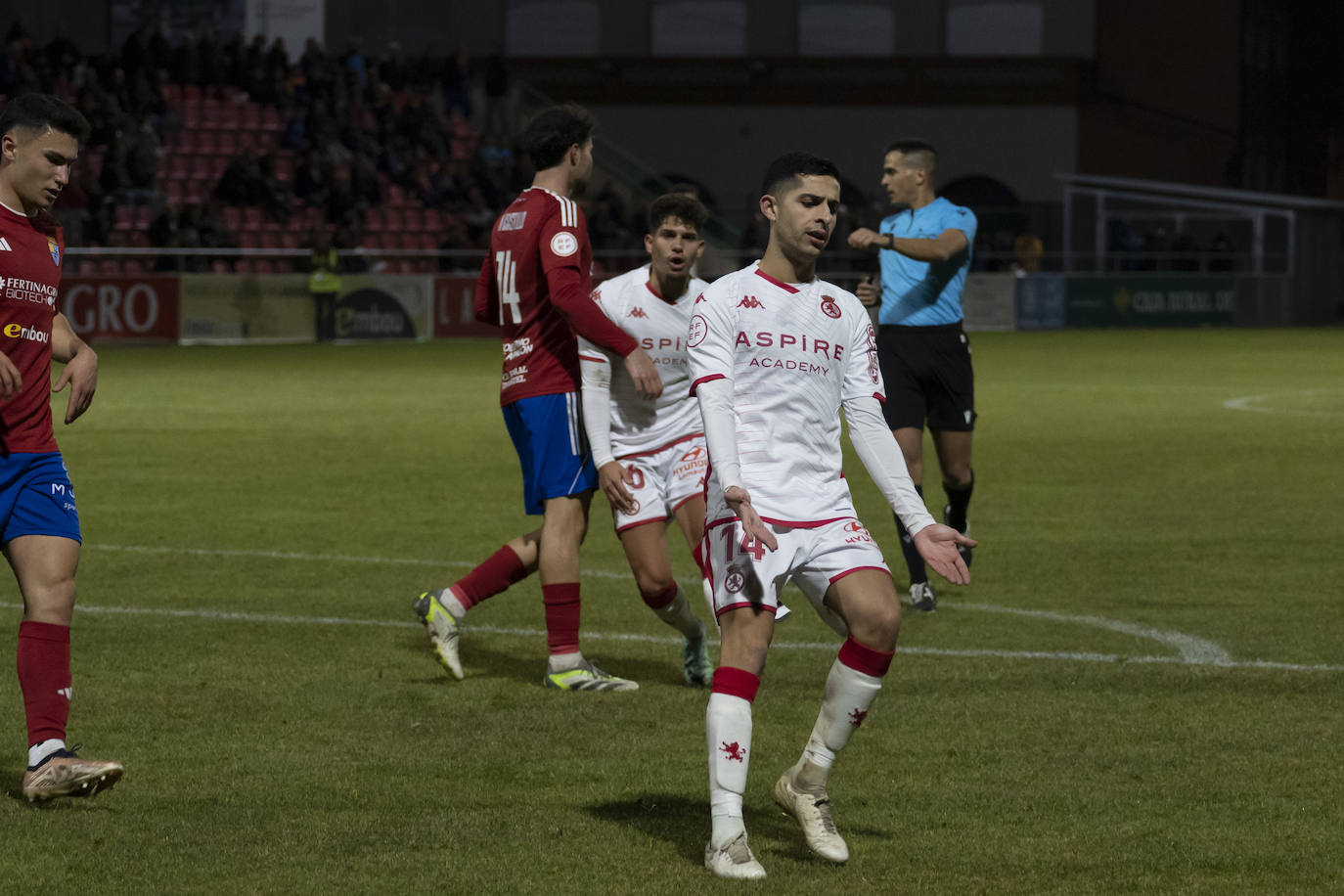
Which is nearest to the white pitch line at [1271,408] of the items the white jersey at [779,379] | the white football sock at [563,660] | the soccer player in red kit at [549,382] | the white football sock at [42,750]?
the soccer player in red kit at [549,382]

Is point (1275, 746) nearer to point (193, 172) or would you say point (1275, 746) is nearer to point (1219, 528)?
point (1219, 528)

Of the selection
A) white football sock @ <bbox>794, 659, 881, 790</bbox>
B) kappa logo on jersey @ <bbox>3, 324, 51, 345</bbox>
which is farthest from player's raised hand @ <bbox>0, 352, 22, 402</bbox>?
white football sock @ <bbox>794, 659, 881, 790</bbox>

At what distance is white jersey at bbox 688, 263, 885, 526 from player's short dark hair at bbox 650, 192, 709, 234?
81.9 inches

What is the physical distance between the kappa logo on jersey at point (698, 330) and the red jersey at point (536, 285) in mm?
1960

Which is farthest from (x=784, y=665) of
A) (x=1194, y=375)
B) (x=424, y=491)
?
(x=1194, y=375)

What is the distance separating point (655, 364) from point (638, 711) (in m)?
1.38

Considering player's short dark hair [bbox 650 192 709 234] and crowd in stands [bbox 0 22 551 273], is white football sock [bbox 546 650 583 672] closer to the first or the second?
player's short dark hair [bbox 650 192 709 234]

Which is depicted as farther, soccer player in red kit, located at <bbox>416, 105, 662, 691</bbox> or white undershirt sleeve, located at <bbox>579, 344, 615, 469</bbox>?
soccer player in red kit, located at <bbox>416, 105, 662, 691</bbox>

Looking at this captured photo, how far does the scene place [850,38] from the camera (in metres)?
51.6

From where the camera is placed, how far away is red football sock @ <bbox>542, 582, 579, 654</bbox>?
730cm

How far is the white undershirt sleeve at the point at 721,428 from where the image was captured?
488cm

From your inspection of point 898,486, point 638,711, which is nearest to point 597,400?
point 638,711

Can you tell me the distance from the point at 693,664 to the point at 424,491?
21.1 feet

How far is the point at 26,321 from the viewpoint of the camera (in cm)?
556
